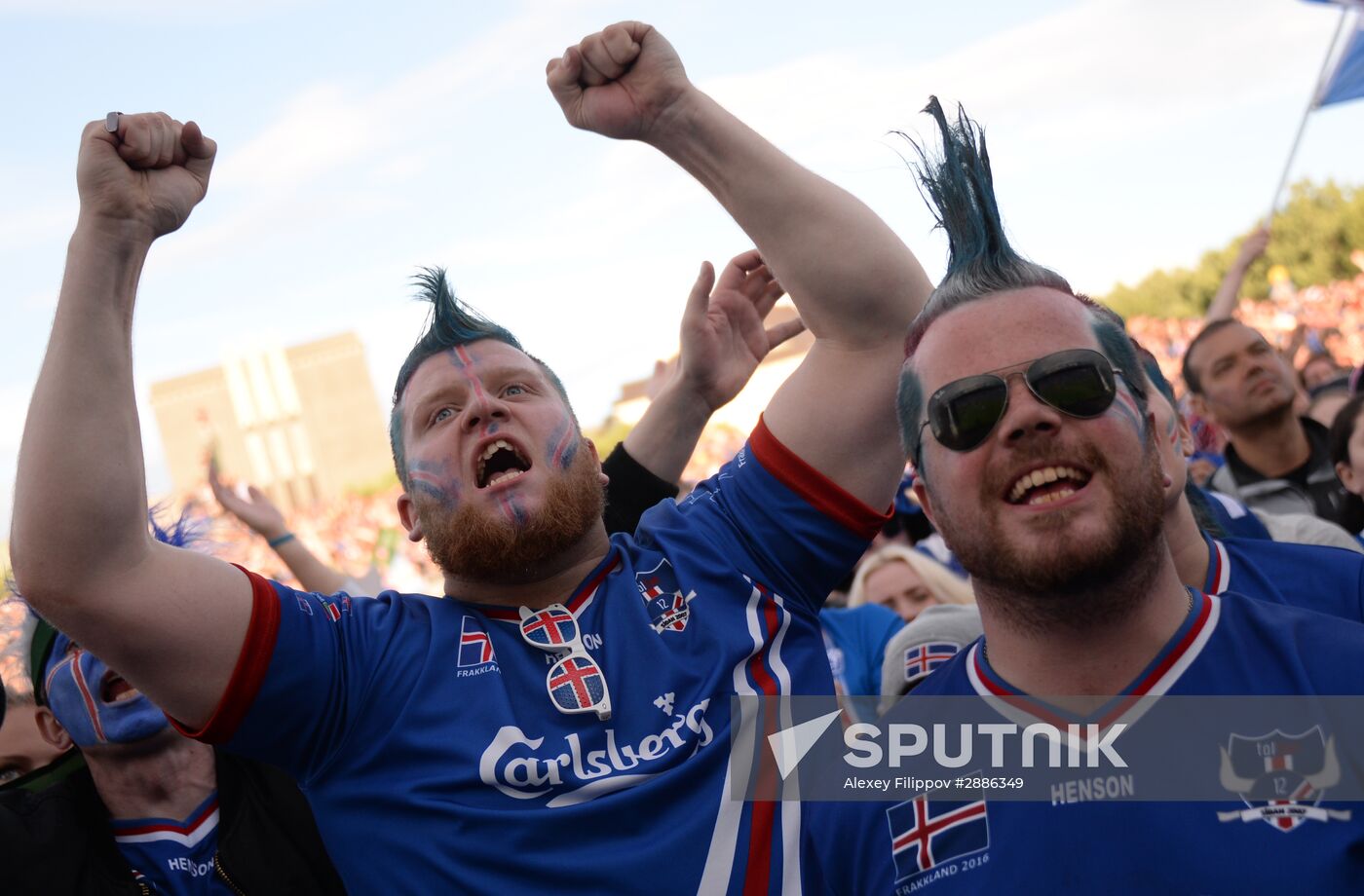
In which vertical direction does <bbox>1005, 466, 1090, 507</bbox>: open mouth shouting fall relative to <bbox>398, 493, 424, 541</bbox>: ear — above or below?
below

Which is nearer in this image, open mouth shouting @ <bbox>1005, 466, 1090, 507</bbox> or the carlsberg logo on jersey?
open mouth shouting @ <bbox>1005, 466, 1090, 507</bbox>

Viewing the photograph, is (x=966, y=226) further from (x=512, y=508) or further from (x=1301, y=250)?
(x=1301, y=250)

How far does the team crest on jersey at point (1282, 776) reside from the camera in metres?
1.60

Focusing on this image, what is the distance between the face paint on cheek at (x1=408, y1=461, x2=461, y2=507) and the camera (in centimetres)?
257

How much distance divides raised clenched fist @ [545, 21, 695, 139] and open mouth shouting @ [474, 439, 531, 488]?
0.67 m

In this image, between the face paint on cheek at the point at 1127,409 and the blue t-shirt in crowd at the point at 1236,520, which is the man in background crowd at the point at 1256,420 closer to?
the blue t-shirt in crowd at the point at 1236,520

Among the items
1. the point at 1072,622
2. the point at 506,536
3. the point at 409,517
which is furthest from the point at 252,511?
the point at 1072,622

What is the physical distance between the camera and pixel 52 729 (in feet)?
9.27

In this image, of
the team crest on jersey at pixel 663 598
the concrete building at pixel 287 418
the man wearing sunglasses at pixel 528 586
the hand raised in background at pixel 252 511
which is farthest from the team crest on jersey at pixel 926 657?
the concrete building at pixel 287 418

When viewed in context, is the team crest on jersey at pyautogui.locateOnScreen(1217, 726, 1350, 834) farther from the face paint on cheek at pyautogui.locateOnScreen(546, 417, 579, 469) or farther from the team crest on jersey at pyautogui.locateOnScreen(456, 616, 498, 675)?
the face paint on cheek at pyautogui.locateOnScreen(546, 417, 579, 469)

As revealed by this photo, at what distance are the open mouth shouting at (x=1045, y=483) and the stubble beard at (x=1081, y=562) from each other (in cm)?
2

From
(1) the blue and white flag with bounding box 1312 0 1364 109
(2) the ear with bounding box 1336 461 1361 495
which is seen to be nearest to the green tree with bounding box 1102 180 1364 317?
(1) the blue and white flag with bounding box 1312 0 1364 109

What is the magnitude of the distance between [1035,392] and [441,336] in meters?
Answer: 1.48

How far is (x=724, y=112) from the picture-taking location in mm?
2523
